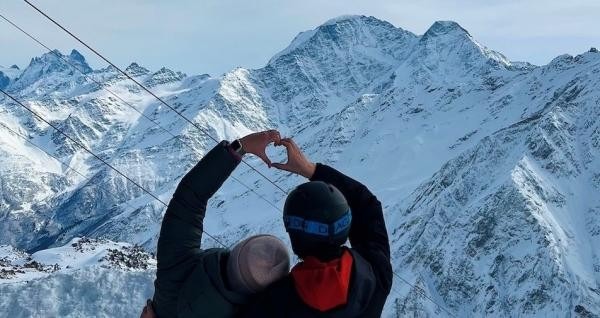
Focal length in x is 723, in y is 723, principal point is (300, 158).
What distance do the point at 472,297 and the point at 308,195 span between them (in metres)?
127

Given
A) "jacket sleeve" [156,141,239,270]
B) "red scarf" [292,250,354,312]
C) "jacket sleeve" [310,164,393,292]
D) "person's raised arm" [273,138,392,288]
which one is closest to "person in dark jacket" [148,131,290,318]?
"jacket sleeve" [156,141,239,270]

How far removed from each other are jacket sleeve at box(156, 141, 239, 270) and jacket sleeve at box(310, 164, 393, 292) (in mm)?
908

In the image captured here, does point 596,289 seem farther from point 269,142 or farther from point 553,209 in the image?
point 269,142

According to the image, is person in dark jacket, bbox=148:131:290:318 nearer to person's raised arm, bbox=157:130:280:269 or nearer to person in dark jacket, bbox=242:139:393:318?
person's raised arm, bbox=157:130:280:269

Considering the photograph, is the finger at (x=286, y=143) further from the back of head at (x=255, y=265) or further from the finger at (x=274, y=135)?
the back of head at (x=255, y=265)

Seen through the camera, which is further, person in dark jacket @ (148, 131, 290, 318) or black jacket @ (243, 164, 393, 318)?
person in dark jacket @ (148, 131, 290, 318)

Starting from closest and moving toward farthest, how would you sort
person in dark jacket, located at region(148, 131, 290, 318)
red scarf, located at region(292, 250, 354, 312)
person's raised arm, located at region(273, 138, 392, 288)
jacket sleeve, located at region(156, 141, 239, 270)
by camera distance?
red scarf, located at region(292, 250, 354, 312)
person in dark jacket, located at region(148, 131, 290, 318)
jacket sleeve, located at region(156, 141, 239, 270)
person's raised arm, located at region(273, 138, 392, 288)

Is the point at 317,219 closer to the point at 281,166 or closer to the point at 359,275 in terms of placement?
the point at 359,275

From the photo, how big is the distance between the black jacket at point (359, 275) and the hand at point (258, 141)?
1.56ft

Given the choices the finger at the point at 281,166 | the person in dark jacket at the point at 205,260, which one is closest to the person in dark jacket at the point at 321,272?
the person in dark jacket at the point at 205,260

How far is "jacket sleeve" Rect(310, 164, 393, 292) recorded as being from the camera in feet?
14.4

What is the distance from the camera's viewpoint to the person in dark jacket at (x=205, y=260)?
152 inches

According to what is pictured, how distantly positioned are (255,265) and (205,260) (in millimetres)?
341

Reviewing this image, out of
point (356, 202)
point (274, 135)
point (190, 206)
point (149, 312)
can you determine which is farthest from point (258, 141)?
point (149, 312)
